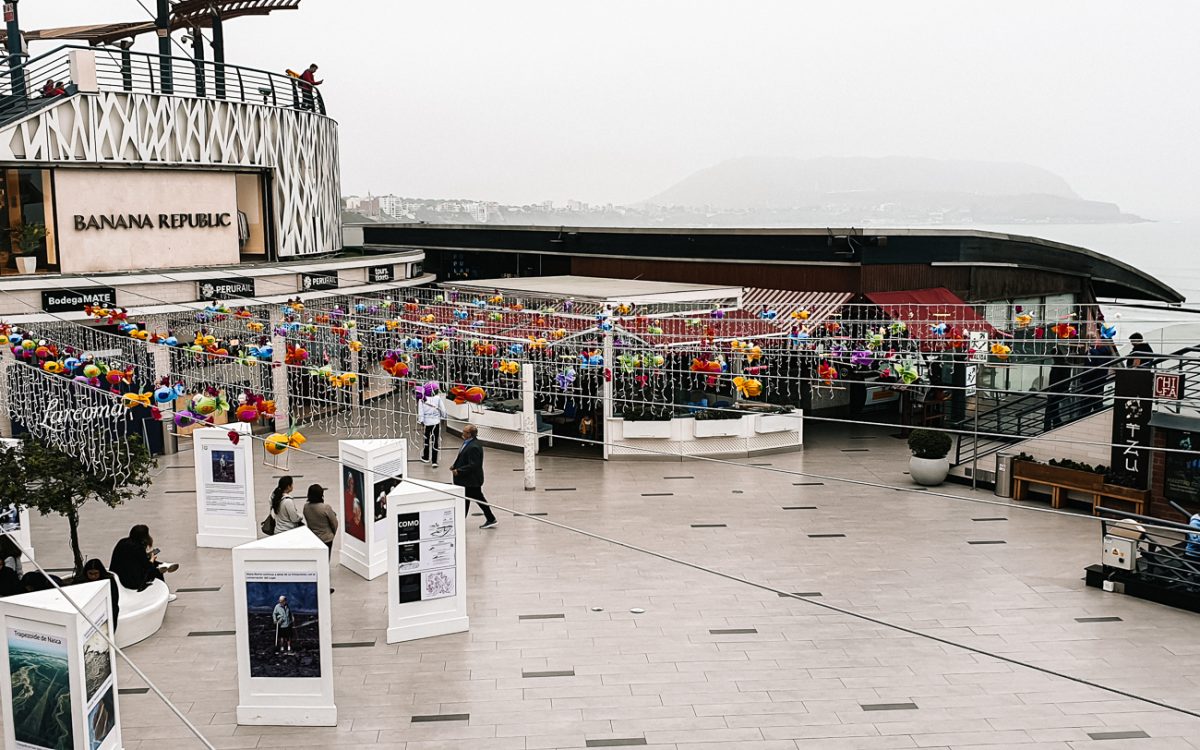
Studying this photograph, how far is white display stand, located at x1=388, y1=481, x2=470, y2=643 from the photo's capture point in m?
11.4

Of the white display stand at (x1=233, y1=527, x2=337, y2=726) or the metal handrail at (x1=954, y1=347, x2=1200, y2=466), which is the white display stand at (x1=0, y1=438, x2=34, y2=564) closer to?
the white display stand at (x1=233, y1=527, x2=337, y2=726)

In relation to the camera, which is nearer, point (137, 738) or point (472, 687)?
point (137, 738)

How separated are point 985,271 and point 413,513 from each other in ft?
64.6

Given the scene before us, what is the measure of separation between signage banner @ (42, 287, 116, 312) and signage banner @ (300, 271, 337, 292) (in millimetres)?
4539

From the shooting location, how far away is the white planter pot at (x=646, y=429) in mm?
20562

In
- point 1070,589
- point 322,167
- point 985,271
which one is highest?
point 322,167

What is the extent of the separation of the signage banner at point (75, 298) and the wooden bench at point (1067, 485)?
17.5m

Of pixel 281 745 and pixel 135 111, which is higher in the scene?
pixel 135 111

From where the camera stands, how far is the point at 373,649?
11344 mm

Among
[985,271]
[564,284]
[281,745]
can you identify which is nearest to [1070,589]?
[281,745]

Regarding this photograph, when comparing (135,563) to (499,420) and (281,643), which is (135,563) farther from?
(499,420)

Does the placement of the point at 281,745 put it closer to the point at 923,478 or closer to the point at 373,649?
the point at 373,649

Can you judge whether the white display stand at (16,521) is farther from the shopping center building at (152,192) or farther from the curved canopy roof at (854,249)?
the curved canopy roof at (854,249)

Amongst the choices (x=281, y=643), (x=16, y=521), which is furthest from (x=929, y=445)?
(x=16, y=521)
